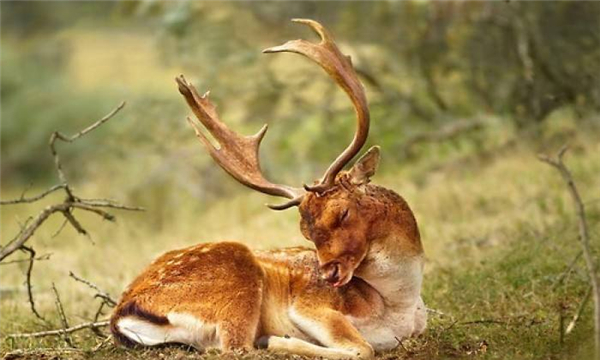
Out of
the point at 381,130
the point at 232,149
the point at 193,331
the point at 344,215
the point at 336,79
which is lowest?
the point at 381,130

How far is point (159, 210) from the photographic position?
18.3 meters

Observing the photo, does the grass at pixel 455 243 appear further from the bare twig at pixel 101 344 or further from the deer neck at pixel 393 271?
the deer neck at pixel 393 271

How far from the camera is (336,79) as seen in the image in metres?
6.77

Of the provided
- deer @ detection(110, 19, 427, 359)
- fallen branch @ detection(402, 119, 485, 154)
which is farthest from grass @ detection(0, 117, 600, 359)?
fallen branch @ detection(402, 119, 485, 154)

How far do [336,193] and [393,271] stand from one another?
0.55 metres

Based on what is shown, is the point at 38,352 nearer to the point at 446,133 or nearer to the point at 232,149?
the point at 232,149

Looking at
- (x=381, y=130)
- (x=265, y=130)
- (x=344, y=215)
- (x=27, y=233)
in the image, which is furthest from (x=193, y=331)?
(x=381, y=130)

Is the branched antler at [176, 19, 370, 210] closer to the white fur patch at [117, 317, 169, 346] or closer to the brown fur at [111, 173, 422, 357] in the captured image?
the brown fur at [111, 173, 422, 357]

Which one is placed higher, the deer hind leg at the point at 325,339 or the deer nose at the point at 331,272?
the deer nose at the point at 331,272

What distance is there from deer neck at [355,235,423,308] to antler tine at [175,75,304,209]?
0.66 meters

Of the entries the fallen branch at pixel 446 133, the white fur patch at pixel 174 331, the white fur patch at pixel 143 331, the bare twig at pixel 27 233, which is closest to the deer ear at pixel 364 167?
the white fur patch at pixel 174 331

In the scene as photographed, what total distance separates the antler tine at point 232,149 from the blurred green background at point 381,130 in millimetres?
2497

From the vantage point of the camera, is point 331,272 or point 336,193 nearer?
point 331,272

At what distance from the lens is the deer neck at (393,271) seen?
22.4 feet
